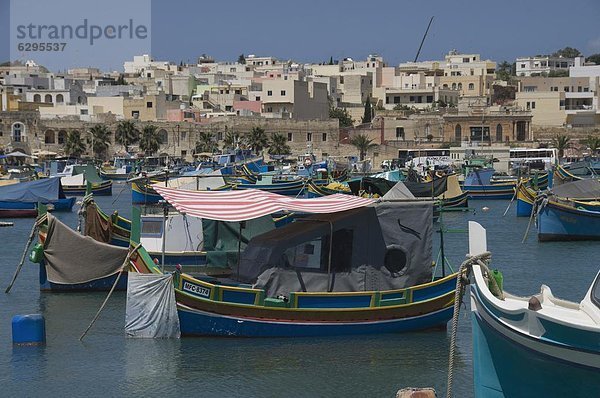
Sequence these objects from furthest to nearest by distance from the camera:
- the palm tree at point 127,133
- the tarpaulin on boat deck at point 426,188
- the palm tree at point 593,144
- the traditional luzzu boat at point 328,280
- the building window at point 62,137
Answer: the palm tree at point 593,144 → the building window at point 62,137 → the palm tree at point 127,133 → the tarpaulin on boat deck at point 426,188 → the traditional luzzu boat at point 328,280

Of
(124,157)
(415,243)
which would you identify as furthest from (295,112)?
(415,243)

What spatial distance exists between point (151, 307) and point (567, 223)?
734 inches

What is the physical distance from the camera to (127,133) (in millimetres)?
79750

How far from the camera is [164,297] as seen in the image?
16.5m

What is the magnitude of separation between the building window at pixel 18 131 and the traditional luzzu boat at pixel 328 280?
2513 inches

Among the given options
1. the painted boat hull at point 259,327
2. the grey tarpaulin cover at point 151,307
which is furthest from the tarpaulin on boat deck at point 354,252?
the grey tarpaulin cover at point 151,307

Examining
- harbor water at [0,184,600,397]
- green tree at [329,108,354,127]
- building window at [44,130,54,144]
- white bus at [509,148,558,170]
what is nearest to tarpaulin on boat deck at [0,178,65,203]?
harbor water at [0,184,600,397]

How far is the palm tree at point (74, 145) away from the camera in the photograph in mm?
77812

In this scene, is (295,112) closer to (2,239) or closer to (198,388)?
(2,239)

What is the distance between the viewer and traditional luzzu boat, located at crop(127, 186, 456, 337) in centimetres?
1666

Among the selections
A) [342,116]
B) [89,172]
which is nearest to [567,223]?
[89,172]

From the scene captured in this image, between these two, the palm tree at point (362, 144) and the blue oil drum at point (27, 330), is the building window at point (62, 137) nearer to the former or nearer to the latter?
the palm tree at point (362, 144)

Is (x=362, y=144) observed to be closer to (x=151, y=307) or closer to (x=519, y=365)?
(x=151, y=307)

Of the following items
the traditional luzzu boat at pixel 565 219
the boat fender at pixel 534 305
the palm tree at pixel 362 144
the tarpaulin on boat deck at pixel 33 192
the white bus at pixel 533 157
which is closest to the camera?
the boat fender at pixel 534 305
